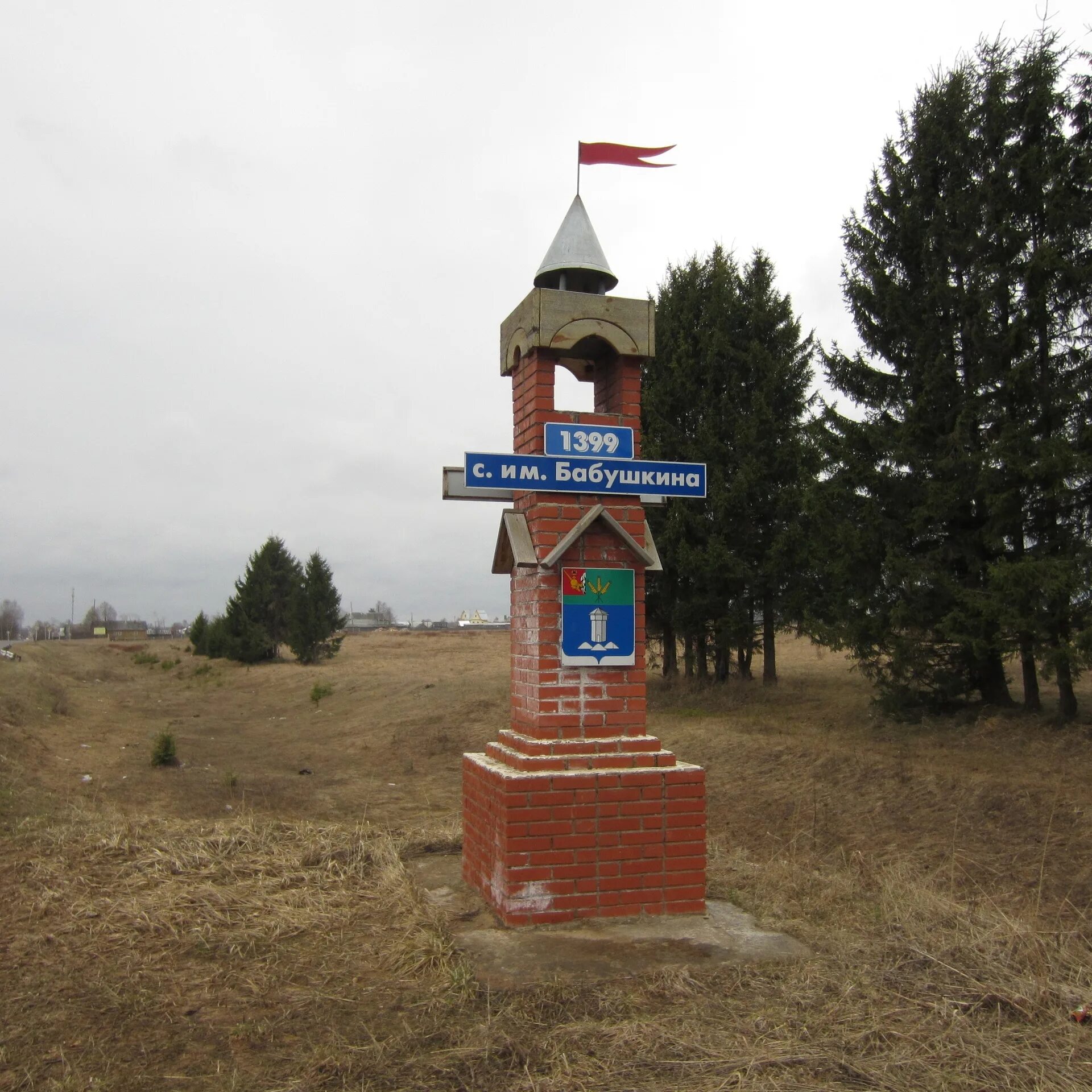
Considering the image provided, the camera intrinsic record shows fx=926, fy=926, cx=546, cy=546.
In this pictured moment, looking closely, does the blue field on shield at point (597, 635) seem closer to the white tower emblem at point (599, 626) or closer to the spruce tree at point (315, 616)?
the white tower emblem at point (599, 626)

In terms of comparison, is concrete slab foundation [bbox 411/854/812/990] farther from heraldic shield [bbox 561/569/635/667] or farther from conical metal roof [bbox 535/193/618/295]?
conical metal roof [bbox 535/193/618/295]

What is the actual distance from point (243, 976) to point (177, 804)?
28.8ft

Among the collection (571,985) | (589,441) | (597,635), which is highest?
(589,441)

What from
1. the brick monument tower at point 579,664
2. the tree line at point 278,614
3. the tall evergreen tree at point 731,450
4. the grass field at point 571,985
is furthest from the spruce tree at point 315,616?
the brick monument tower at point 579,664

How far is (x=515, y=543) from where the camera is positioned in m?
5.67

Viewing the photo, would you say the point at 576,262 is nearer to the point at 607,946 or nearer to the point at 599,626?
the point at 599,626

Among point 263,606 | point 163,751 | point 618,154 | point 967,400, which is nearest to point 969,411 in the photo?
point 967,400

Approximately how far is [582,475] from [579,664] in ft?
3.82

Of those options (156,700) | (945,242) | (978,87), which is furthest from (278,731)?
(978,87)

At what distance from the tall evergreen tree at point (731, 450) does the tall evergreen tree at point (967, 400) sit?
3627 mm

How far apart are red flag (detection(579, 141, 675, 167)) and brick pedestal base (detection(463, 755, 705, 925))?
3.98m

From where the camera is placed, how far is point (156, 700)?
1195 inches

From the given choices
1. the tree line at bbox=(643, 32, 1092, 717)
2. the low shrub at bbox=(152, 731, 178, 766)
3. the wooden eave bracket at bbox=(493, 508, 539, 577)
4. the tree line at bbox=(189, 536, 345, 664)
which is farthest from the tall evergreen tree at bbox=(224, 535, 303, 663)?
the wooden eave bracket at bbox=(493, 508, 539, 577)

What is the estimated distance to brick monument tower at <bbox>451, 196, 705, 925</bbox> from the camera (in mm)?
5316
